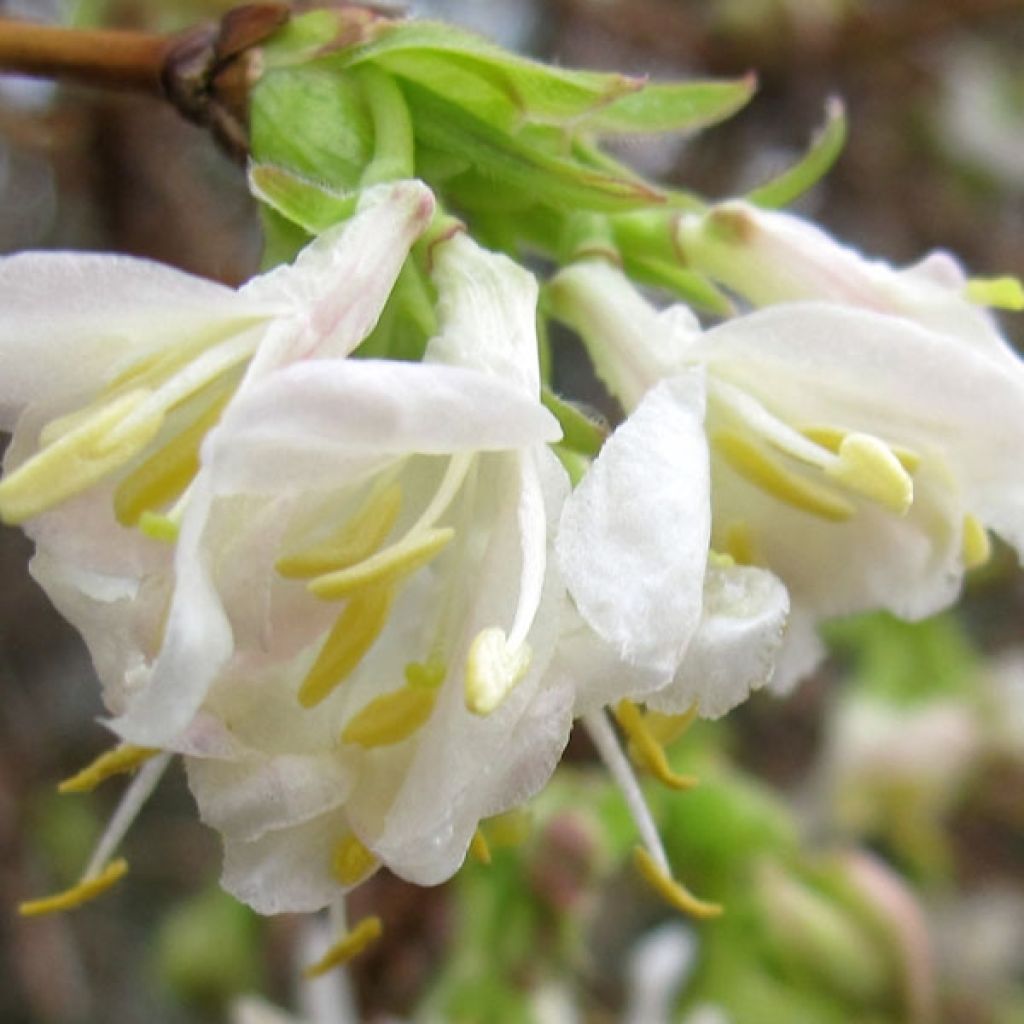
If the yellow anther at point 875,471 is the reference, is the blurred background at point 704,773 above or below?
below

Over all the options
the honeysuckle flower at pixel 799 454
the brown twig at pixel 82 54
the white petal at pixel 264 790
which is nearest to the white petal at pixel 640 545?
the honeysuckle flower at pixel 799 454

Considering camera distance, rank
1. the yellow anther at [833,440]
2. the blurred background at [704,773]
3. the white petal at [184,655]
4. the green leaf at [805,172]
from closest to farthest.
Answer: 1. the white petal at [184,655]
2. the yellow anther at [833,440]
3. the green leaf at [805,172]
4. the blurred background at [704,773]

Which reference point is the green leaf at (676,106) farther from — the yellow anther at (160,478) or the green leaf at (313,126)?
the yellow anther at (160,478)

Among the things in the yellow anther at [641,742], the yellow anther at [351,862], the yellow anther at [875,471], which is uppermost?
the yellow anther at [875,471]

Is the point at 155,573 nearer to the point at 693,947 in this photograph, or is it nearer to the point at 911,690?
the point at 693,947

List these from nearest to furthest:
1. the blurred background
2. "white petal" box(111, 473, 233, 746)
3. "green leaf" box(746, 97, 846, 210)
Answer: "white petal" box(111, 473, 233, 746) → "green leaf" box(746, 97, 846, 210) → the blurred background

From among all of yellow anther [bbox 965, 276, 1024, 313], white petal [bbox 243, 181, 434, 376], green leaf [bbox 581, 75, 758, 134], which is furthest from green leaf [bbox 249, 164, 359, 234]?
yellow anther [bbox 965, 276, 1024, 313]

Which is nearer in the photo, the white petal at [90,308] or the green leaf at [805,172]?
the white petal at [90,308]

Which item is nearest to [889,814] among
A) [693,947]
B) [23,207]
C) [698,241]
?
[693,947]

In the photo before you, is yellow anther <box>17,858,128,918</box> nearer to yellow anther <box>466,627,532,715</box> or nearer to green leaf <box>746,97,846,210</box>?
yellow anther <box>466,627,532,715</box>
